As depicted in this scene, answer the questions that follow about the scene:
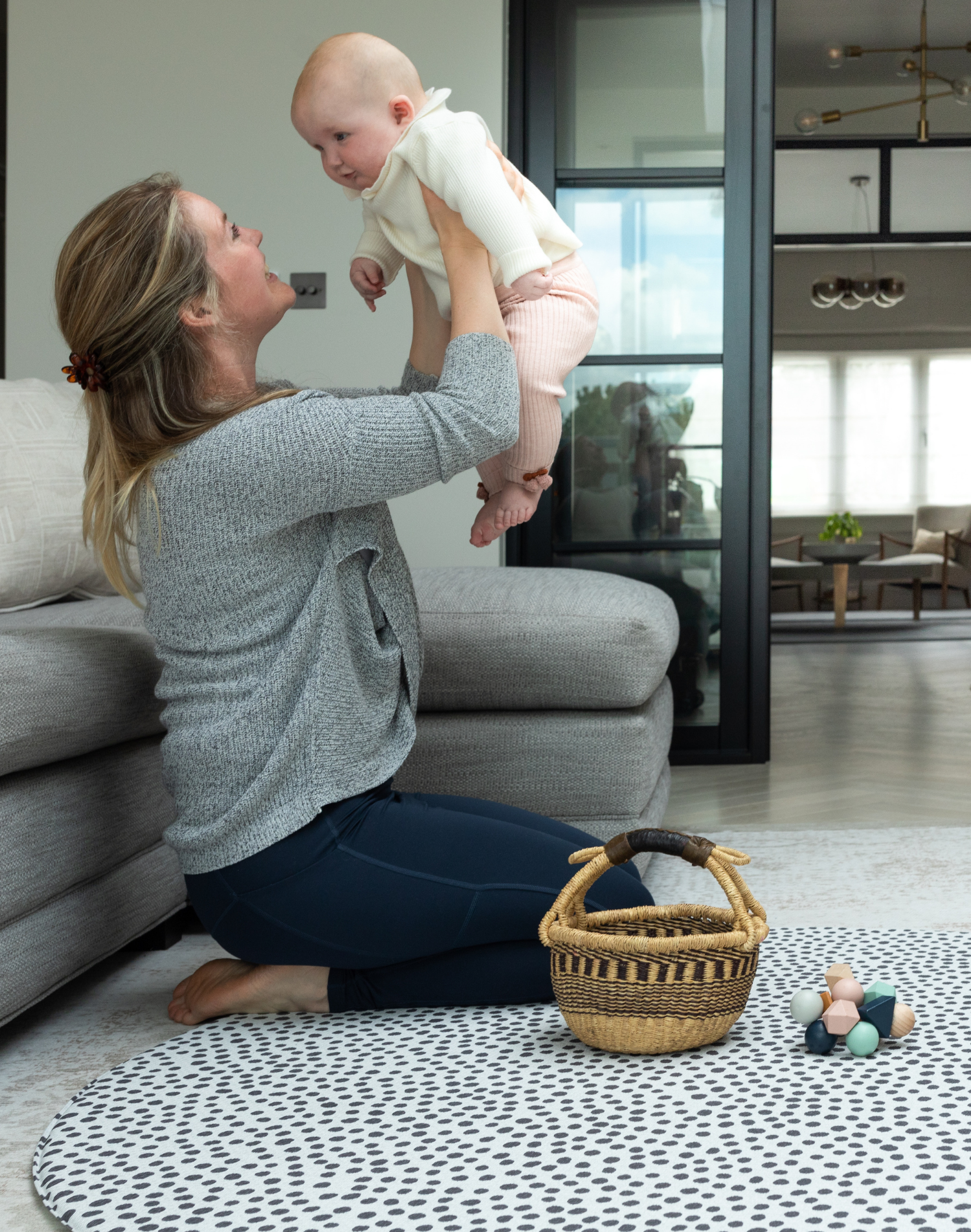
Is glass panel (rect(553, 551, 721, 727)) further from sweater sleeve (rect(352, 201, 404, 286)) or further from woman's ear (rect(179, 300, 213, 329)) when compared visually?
woman's ear (rect(179, 300, 213, 329))

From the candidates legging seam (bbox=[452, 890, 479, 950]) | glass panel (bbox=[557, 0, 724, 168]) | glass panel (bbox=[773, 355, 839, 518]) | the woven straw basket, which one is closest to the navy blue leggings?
legging seam (bbox=[452, 890, 479, 950])

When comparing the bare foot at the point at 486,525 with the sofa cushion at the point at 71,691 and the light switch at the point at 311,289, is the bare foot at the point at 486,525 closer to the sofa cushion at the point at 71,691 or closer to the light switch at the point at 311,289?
the sofa cushion at the point at 71,691

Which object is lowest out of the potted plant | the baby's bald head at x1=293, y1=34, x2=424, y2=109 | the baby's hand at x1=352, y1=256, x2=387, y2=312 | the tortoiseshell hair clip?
the potted plant

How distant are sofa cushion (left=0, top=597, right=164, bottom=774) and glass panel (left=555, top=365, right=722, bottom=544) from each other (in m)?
1.96

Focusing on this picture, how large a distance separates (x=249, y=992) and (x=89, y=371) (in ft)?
2.64

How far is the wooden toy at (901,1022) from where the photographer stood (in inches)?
57.7

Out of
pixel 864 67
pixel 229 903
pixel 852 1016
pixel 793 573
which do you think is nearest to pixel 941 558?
pixel 793 573

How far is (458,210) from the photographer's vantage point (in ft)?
4.83

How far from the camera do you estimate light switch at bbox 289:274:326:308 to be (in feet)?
11.6

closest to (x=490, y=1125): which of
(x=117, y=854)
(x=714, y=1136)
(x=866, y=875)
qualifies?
(x=714, y=1136)

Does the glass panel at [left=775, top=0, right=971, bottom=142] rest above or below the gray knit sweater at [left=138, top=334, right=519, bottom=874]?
above

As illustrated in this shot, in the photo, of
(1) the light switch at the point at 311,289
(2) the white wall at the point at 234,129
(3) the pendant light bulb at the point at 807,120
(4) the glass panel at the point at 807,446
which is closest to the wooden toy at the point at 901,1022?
(2) the white wall at the point at 234,129

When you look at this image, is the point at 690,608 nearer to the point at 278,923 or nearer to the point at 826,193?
the point at 278,923

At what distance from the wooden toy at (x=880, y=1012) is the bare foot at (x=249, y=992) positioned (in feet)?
2.21
